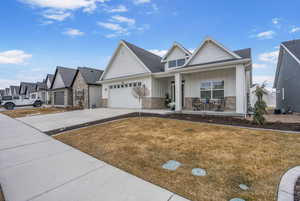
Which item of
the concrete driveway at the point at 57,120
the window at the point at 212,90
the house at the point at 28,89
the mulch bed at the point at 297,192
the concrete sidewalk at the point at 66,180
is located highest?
the house at the point at 28,89

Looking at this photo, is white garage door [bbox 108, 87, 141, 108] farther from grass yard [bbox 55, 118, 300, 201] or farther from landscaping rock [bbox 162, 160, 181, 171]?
landscaping rock [bbox 162, 160, 181, 171]

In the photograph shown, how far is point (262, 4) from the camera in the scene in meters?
9.80

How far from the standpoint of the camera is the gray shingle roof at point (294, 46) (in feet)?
35.0

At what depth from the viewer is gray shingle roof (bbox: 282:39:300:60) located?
35.0 feet

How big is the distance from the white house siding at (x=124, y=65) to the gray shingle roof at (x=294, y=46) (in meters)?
12.4

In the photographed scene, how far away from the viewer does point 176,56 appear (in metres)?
12.2

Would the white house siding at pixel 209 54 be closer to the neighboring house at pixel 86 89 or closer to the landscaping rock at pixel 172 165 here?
the landscaping rock at pixel 172 165

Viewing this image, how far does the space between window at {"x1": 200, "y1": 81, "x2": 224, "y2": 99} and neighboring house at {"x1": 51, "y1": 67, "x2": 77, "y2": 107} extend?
19462mm

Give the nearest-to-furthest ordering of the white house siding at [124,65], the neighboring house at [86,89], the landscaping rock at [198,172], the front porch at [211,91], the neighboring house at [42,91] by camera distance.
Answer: the landscaping rock at [198,172], the front porch at [211,91], the white house siding at [124,65], the neighboring house at [86,89], the neighboring house at [42,91]

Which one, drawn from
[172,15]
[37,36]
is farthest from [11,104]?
[172,15]

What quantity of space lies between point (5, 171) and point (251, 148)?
21.1 ft

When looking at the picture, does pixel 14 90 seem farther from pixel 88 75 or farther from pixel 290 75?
pixel 290 75

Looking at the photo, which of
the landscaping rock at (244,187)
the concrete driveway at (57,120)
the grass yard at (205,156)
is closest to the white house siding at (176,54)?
the concrete driveway at (57,120)

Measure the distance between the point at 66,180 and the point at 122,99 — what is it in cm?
1220
